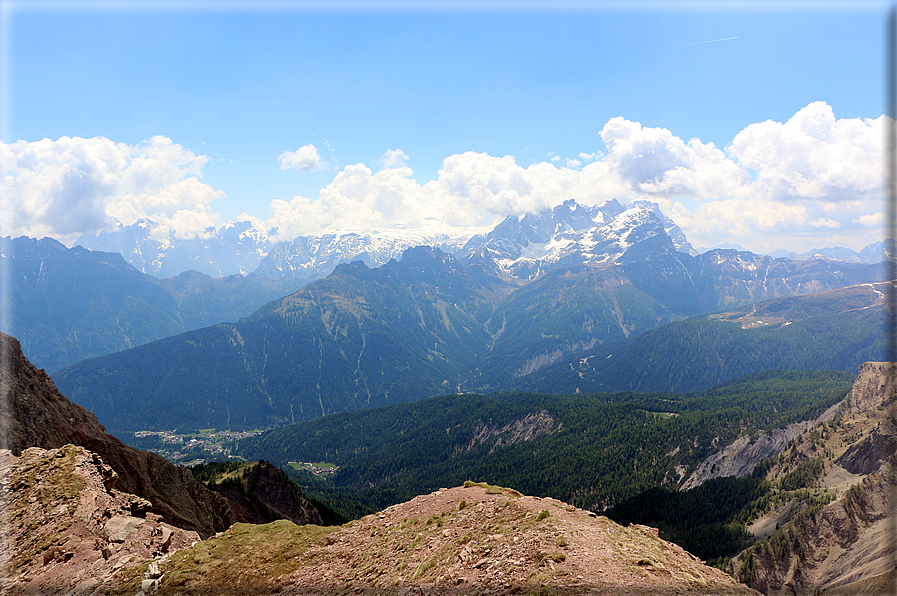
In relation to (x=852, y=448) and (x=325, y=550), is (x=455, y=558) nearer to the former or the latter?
(x=325, y=550)

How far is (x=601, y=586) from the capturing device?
17.0m

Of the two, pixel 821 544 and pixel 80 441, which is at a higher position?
pixel 80 441

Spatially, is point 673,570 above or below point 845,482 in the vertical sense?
above

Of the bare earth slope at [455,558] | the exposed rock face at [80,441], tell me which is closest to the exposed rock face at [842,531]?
the bare earth slope at [455,558]

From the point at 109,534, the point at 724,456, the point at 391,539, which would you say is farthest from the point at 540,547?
the point at 724,456

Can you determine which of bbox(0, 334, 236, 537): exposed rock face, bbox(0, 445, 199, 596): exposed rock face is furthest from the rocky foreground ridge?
bbox(0, 334, 236, 537): exposed rock face

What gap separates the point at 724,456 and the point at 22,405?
209m

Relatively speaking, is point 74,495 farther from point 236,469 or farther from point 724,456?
point 724,456

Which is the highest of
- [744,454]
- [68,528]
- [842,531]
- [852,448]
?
[68,528]

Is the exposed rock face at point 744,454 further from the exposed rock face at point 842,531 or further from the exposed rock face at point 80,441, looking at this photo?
the exposed rock face at point 80,441

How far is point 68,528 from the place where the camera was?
24891 millimetres

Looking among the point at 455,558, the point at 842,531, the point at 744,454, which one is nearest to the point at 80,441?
the point at 455,558

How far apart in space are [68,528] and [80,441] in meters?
26.9

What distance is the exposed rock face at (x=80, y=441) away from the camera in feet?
126
